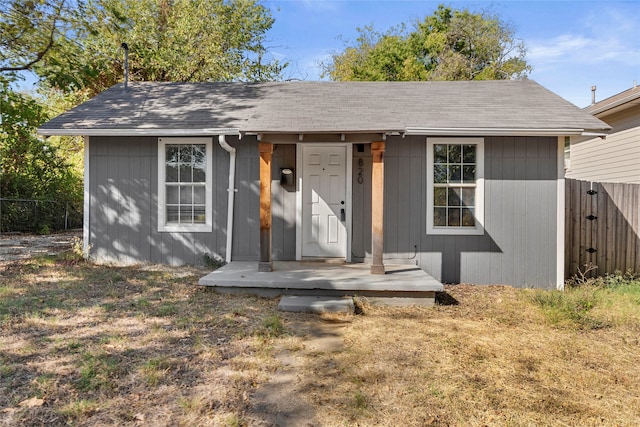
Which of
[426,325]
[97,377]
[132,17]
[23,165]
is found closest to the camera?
[97,377]

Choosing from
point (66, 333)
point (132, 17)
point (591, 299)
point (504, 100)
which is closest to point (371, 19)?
point (132, 17)

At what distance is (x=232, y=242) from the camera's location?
6.51m

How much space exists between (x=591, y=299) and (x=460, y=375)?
3.33m

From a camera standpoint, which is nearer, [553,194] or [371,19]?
[553,194]

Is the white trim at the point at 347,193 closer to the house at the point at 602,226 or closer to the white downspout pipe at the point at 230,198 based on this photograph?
the white downspout pipe at the point at 230,198

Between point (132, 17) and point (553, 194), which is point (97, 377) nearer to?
point (553, 194)

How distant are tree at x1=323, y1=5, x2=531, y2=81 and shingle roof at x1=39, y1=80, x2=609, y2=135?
588 inches

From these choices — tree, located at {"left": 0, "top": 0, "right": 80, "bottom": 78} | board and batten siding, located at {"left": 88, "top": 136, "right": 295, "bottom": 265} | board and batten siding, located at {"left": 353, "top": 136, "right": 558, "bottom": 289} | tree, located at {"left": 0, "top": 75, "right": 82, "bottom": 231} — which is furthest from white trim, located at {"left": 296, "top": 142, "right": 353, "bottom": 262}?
tree, located at {"left": 0, "top": 75, "right": 82, "bottom": 231}

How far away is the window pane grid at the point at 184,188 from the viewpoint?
664 centimetres

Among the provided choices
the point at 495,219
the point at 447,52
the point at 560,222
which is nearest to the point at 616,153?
the point at 560,222

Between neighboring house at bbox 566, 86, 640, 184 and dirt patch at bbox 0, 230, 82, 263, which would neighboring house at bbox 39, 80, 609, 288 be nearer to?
neighboring house at bbox 566, 86, 640, 184

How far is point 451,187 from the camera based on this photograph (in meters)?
6.28

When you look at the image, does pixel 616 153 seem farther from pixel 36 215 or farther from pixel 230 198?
pixel 36 215

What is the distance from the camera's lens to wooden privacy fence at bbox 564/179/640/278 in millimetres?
6605
